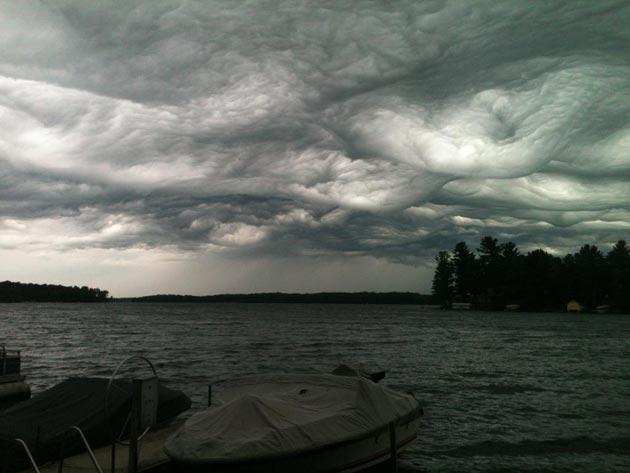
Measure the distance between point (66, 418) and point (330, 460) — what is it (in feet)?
25.3


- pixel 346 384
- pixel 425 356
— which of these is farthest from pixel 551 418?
pixel 425 356

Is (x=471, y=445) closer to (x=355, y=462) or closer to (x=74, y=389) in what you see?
(x=355, y=462)

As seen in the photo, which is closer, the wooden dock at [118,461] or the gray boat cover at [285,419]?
the gray boat cover at [285,419]

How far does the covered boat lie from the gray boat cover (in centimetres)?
259

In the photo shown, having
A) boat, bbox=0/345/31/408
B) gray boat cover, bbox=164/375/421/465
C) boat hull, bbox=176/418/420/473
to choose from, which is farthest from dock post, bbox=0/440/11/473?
boat, bbox=0/345/31/408

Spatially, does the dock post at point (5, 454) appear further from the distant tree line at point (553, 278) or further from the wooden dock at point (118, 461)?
the distant tree line at point (553, 278)

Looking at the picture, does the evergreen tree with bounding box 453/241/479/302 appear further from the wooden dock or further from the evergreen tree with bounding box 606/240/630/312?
the wooden dock

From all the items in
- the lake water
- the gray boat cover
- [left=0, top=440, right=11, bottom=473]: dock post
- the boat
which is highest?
the gray boat cover

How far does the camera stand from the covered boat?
42.1 ft

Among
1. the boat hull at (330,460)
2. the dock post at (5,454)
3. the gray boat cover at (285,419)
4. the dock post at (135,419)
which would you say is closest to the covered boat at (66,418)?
the dock post at (5,454)

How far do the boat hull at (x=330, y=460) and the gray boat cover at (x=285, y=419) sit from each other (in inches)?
5.5

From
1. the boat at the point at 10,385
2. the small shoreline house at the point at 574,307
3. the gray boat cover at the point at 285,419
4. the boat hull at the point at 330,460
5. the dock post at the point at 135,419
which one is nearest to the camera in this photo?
the dock post at the point at 135,419

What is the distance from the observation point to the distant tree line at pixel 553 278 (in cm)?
16512

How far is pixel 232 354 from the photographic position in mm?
50156
